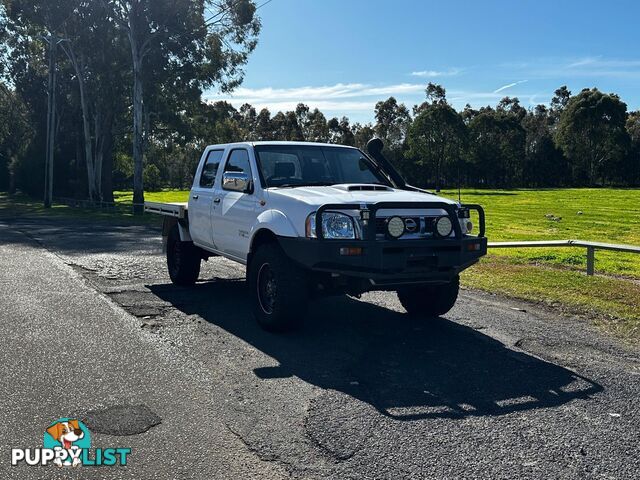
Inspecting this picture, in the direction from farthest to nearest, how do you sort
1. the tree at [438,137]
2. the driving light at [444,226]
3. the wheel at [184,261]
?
the tree at [438,137]
the wheel at [184,261]
the driving light at [444,226]

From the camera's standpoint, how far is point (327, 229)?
612cm

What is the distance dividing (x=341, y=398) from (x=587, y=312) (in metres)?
4.59

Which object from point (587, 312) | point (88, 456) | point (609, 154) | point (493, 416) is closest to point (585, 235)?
point (587, 312)

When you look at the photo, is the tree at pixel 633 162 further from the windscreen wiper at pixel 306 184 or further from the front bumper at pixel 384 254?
the front bumper at pixel 384 254

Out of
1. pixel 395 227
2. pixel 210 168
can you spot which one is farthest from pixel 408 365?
pixel 210 168

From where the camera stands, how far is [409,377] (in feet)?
17.2

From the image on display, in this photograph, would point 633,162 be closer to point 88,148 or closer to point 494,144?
point 494,144

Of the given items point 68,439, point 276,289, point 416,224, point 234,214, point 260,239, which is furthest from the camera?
point 234,214

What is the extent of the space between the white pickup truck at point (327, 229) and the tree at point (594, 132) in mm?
78581

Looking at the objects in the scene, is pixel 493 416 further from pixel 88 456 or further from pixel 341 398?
pixel 88 456

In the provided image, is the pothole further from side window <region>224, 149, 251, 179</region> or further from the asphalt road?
side window <region>224, 149, 251, 179</region>

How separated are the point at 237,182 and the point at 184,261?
257 cm

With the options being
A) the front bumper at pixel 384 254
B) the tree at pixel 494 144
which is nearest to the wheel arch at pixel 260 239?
the front bumper at pixel 384 254

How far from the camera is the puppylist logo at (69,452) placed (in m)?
3.73
